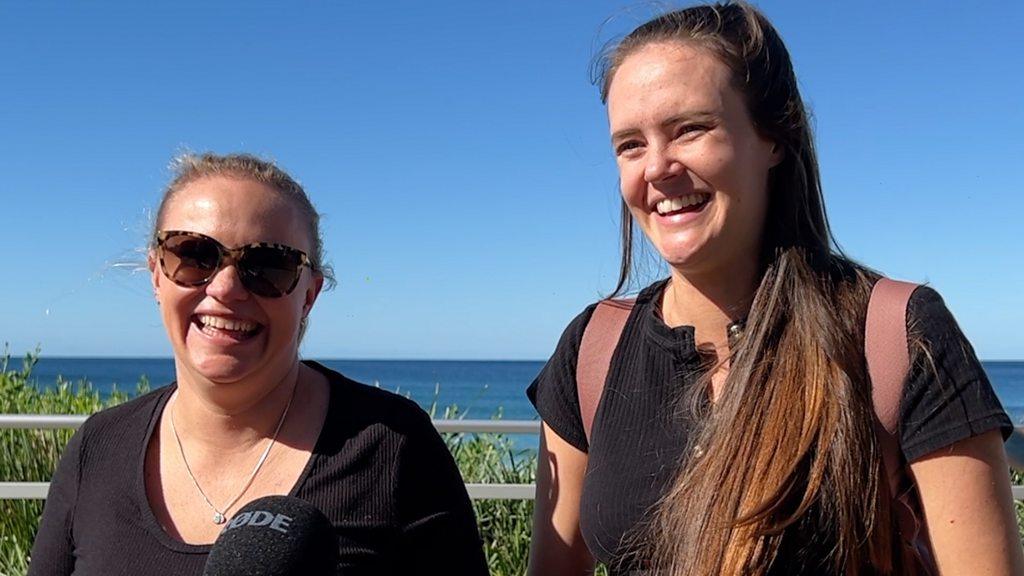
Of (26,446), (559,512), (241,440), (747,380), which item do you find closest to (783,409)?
(747,380)

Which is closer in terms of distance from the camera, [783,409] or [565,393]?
[783,409]

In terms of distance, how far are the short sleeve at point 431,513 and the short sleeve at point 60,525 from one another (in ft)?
2.71

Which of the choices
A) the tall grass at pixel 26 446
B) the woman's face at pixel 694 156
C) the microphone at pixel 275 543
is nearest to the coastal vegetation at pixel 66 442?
the tall grass at pixel 26 446

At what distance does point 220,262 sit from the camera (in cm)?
225

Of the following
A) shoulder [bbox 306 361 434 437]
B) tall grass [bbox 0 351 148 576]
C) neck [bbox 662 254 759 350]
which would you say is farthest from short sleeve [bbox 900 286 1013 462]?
tall grass [bbox 0 351 148 576]

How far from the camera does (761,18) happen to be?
2119 mm

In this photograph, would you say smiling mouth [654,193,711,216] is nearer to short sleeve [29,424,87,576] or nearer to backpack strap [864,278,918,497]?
backpack strap [864,278,918,497]

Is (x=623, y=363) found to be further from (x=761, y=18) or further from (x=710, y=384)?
(x=761, y=18)

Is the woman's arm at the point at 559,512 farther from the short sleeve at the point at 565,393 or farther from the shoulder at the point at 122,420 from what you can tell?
the shoulder at the point at 122,420

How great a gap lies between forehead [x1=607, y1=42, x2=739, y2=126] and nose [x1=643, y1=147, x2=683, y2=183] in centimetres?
9

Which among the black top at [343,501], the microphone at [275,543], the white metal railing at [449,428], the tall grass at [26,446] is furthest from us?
the tall grass at [26,446]

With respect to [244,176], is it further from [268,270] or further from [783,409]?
[783,409]

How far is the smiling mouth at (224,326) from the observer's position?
2.27 metres

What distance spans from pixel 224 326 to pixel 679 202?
1089 millimetres
